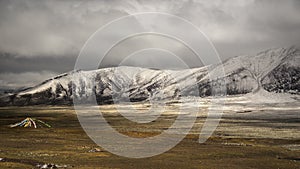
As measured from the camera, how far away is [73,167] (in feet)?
87.7

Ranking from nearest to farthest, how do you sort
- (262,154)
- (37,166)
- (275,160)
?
1. (37,166)
2. (275,160)
3. (262,154)

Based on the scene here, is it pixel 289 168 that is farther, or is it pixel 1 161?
pixel 289 168

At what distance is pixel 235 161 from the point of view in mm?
33688

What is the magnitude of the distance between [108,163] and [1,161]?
27.7 feet

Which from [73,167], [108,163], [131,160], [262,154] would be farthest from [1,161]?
[262,154]

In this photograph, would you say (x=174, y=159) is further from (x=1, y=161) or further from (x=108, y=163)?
(x=1, y=161)

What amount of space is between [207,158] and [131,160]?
806 cm

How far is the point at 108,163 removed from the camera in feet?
98.0

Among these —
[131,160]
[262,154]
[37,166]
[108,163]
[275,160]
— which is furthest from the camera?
[262,154]

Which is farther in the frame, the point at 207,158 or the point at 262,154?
the point at 262,154

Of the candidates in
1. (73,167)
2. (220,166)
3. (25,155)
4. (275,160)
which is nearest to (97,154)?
(25,155)

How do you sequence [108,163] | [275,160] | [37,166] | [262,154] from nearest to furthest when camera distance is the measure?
[37,166] → [108,163] → [275,160] → [262,154]

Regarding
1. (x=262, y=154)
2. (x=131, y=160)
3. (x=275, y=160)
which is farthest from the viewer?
(x=262, y=154)

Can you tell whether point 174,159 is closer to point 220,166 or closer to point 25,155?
point 220,166
